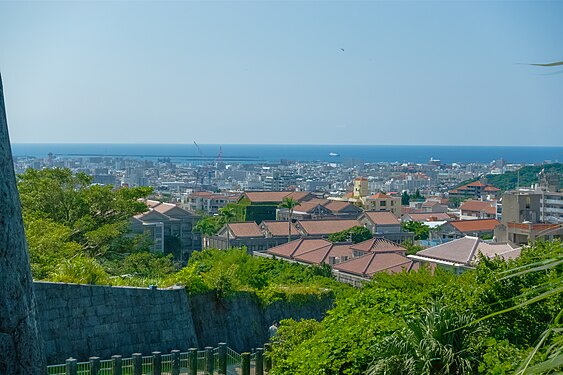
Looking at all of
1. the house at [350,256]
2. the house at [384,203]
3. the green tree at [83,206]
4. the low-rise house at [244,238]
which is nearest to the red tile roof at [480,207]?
the house at [384,203]

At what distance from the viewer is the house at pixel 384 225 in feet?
182

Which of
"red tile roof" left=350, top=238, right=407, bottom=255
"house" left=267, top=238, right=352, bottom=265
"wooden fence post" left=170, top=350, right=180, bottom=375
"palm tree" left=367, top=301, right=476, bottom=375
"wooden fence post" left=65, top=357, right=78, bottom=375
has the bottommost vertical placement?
"house" left=267, top=238, right=352, bottom=265

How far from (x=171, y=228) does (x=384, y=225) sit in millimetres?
15945

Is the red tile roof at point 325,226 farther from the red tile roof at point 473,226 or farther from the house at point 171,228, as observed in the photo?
the house at point 171,228

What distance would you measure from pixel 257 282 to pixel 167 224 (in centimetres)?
4373

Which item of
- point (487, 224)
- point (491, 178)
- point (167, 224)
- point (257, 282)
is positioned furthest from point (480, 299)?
point (491, 178)

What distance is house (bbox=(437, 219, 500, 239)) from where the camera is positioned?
56688mm

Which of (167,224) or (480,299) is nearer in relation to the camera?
(480,299)

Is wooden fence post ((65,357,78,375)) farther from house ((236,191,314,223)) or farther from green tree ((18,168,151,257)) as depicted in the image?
house ((236,191,314,223))

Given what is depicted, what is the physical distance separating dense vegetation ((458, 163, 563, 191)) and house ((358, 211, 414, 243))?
49.4 meters

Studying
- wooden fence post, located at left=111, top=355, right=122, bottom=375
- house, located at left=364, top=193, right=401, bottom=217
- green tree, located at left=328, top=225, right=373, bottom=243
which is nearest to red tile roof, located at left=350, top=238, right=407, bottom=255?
green tree, located at left=328, top=225, right=373, bottom=243

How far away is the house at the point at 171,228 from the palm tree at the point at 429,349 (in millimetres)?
40433

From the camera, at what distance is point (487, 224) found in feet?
201

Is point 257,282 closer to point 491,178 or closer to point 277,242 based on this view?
point 277,242
